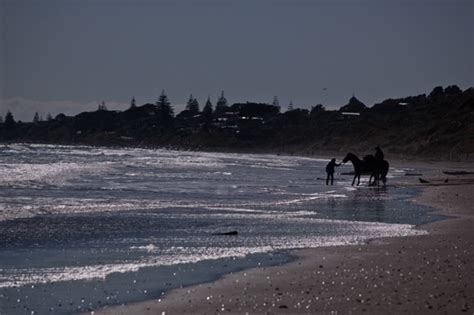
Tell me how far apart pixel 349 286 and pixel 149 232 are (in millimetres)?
7449

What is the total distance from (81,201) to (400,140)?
263ft

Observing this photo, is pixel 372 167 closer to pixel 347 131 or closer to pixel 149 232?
pixel 149 232

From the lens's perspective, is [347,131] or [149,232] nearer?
[149,232]

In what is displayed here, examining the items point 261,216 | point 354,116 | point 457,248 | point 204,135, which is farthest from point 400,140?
point 457,248

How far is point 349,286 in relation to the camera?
10.2 m

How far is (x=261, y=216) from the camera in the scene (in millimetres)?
21000

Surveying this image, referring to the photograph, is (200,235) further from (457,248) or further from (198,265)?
(457,248)

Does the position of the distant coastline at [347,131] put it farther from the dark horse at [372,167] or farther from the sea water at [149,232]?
the sea water at [149,232]

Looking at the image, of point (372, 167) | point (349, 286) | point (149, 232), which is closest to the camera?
point (349, 286)

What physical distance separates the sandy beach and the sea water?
540 mm

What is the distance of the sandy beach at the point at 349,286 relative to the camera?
8.98 meters

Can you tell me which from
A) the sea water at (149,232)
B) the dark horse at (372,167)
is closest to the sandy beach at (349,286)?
the sea water at (149,232)

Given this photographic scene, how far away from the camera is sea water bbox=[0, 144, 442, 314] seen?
1065 centimetres

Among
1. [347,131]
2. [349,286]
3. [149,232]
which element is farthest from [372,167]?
[347,131]
